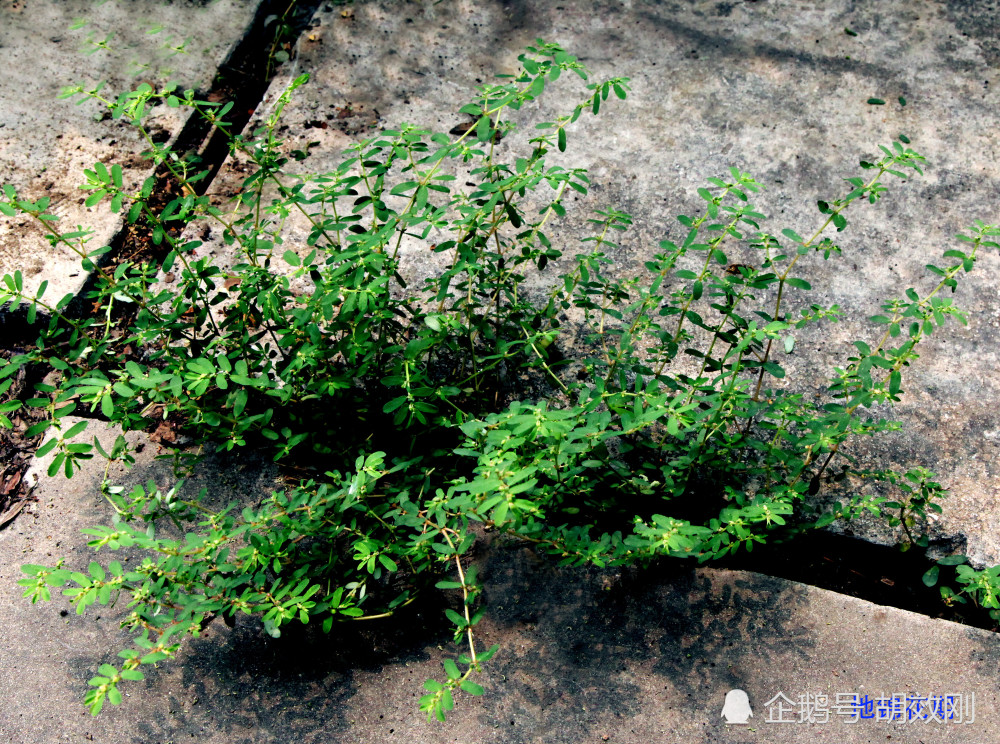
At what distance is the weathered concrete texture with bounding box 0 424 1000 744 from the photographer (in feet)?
7.43

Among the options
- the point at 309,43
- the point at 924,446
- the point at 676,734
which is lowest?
the point at 676,734

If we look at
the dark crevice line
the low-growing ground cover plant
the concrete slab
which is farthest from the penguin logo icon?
the dark crevice line

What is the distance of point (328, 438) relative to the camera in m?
2.61

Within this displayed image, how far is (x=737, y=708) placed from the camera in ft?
7.54

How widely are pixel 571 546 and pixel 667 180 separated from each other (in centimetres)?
174

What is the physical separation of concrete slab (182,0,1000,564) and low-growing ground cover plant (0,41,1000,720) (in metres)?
0.37

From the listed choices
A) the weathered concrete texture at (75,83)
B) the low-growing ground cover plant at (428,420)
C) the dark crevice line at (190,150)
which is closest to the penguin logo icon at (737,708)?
the low-growing ground cover plant at (428,420)

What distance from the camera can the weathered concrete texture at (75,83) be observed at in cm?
319

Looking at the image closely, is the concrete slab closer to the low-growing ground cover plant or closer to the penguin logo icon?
the low-growing ground cover plant

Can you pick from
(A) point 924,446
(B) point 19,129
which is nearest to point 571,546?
(A) point 924,446

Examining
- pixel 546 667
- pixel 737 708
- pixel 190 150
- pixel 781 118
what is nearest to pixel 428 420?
pixel 546 667

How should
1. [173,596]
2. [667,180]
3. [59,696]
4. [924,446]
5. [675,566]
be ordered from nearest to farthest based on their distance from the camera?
[173,596]
[59,696]
[675,566]
[924,446]
[667,180]

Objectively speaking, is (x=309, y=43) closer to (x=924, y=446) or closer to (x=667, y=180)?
(x=667, y=180)

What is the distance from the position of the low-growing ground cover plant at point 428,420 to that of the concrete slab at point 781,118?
37cm
